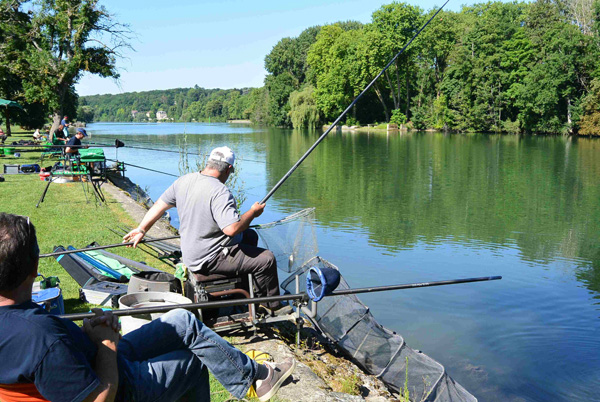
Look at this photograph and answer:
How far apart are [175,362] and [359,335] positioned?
2.50m

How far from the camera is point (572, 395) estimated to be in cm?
488

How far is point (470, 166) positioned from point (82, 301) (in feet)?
64.5

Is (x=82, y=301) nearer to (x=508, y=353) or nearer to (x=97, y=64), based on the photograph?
(x=508, y=353)

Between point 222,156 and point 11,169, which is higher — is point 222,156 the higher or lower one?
the higher one

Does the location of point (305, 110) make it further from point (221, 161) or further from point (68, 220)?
point (221, 161)

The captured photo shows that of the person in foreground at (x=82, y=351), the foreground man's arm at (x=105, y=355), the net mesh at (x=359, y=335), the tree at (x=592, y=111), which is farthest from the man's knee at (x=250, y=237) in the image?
the tree at (x=592, y=111)

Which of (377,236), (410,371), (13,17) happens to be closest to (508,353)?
(410,371)

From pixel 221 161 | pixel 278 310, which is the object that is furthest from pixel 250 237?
pixel 221 161

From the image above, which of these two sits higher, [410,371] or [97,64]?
[97,64]

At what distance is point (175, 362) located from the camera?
233 centimetres

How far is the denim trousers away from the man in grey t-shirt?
1.36 meters

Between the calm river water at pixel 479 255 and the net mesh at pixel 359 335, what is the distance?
91 cm

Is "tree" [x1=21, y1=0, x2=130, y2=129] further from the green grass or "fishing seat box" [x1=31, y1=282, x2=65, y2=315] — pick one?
"fishing seat box" [x1=31, y1=282, x2=65, y2=315]

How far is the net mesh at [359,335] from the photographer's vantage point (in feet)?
14.0
